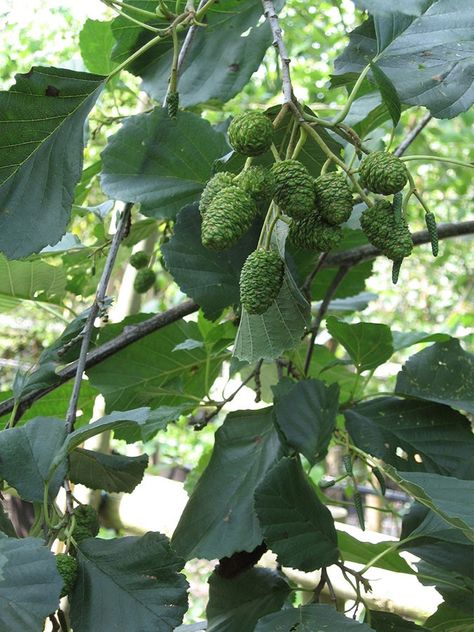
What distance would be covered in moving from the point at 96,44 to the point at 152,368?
1.59 ft

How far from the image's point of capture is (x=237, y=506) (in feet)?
2.58

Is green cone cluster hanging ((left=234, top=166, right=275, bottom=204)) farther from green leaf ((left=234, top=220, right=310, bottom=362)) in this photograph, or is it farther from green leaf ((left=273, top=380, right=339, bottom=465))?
green leaf ((left=273, top=380, right=339, bottom=465))

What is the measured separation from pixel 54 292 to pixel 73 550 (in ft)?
1.62

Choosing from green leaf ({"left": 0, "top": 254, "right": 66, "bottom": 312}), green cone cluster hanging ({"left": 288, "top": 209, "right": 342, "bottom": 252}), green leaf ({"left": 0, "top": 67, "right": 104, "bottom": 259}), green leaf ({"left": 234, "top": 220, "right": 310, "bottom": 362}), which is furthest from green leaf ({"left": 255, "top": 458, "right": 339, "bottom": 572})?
green leaf ({"left": 0, "top": 254, "right": 66, "bottom": 312})

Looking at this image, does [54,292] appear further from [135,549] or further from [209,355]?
[135,549]

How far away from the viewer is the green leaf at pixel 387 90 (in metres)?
0.61

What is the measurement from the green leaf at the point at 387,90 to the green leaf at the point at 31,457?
390 mm

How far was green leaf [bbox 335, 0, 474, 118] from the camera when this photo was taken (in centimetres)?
68

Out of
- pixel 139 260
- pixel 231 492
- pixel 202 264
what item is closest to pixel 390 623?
pixel 231 492

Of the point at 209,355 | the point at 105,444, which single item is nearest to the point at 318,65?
the point at 105,444

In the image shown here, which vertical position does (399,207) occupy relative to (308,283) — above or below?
above

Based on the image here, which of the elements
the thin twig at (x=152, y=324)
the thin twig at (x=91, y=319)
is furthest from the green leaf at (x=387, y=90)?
the thin twig at (x=91, y=319)

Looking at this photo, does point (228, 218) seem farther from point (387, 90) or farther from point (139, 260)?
point (139, 260)

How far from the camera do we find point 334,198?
1.84ft
